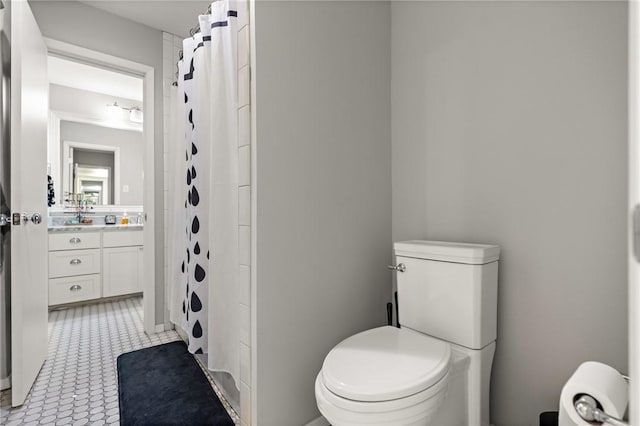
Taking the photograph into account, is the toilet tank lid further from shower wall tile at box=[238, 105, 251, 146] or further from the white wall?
the white wall

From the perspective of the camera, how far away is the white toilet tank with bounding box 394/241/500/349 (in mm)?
1178

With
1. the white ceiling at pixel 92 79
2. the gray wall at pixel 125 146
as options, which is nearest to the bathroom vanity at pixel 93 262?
the gray wall at pixel 125 146

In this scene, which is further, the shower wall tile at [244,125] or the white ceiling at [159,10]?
the white ceiling at [159,10]

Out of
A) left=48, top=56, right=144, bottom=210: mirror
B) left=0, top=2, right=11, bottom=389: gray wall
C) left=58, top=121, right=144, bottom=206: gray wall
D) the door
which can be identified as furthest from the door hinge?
left=58, top=121, right=144, bottom=206: gray wall

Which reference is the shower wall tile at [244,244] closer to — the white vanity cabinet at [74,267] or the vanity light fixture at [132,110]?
the white vanity cabinet at [74,267]

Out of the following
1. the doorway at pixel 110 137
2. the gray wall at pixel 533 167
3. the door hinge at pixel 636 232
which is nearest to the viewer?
the door hinge at pixel 636 232

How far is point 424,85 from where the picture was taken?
1566 mm

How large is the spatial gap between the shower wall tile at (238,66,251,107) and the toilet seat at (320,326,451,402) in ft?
3.28

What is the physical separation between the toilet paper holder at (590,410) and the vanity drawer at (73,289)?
11.9ft

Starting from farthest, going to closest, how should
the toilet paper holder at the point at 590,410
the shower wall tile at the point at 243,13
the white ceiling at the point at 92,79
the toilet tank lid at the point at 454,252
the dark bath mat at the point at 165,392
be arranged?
the white ceiling at the point at 92,79 < the dark bath mat at the point at 165,392 < the shower wall tile at the point at 243,13 < the toilet tank lid at the point at 454,252 < the toilet paper holder at the point at 590,410

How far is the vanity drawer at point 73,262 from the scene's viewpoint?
9.53 feet

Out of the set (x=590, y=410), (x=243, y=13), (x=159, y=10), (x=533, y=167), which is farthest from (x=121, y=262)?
(x=590, y=410)

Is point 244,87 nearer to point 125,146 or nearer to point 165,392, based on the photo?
point 165,392

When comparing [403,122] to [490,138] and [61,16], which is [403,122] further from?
[61,16]
